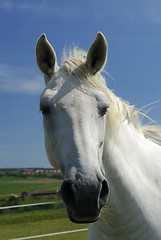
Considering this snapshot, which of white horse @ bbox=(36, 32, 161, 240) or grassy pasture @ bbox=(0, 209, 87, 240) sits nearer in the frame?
white horse @ bbox=(36, 32, 161, 240)

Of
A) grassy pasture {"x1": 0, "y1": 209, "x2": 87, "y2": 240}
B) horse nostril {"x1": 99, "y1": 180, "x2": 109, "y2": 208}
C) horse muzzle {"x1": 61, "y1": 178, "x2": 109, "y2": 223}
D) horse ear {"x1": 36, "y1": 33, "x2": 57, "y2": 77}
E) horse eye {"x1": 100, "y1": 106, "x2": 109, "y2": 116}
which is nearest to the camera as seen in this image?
horse muzzle {"x1": 61, "y1": 178, "x2": 109, "y2": 223}

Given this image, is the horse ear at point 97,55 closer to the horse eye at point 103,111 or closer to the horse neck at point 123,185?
the horse eye at point 103,111

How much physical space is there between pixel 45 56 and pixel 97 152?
0.90 m

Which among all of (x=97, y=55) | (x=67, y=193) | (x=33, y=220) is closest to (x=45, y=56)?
(x=97, y=55)

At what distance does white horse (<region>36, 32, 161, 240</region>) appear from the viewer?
1.34 meters

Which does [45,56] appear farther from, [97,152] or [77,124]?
[97,152]

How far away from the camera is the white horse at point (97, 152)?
1.34 meters

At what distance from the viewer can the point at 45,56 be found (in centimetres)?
193

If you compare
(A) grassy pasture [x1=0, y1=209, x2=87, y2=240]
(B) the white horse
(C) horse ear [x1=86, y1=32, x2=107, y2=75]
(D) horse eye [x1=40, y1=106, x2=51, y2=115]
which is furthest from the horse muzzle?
(A) grassy pasture [x1=0, y1=209, x2=87, y2=240]

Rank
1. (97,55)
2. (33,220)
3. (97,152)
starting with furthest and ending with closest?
(33,220), (97,55), (97,152)

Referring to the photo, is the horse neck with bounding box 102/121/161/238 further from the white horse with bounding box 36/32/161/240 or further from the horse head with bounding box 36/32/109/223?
Answer: the horse head with bounding box 36/32/109/223

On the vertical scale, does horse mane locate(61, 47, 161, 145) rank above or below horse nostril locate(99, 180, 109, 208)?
above

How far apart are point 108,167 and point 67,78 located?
69 centimetres

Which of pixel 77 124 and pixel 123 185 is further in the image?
pixel 123 185
